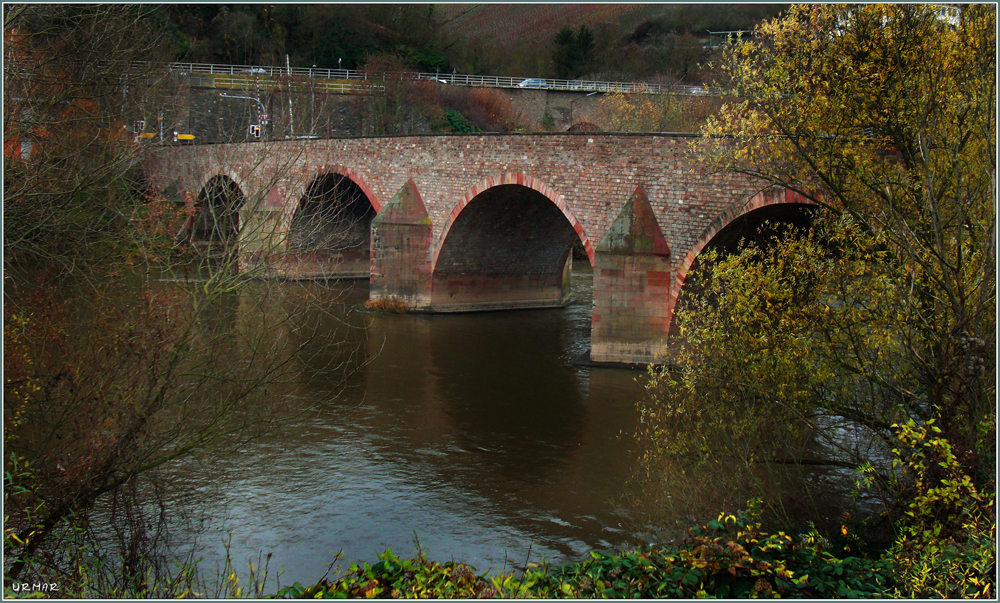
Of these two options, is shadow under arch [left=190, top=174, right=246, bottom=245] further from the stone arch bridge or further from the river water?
the river water

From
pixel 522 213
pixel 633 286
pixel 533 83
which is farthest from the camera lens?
pixel 533 83

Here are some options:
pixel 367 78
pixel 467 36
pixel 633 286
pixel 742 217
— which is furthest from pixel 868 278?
pixel 467 36

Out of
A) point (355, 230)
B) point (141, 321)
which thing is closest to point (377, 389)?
point (141, 321)

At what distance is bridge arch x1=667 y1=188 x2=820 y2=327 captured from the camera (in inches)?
540

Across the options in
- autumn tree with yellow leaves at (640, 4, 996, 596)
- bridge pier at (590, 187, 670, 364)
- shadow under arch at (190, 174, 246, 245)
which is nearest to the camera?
autumn tree with yellow leaves at (640, 4, 996, 596)

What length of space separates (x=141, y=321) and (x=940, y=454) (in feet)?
21.1

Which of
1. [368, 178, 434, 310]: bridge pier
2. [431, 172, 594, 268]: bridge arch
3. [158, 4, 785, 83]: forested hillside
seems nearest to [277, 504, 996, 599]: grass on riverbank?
[431, 172, 594, 268]: bridge arch

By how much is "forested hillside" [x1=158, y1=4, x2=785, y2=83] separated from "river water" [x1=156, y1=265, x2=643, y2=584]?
1279 inches

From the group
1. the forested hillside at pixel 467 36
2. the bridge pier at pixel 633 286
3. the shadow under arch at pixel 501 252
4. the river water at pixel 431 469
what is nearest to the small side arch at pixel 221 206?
the river water at pixel 431 469

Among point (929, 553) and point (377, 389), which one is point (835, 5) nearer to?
point (929, 553)

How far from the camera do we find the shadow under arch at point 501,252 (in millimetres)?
19812

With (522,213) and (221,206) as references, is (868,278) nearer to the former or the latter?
(221,206)

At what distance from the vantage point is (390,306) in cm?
2133

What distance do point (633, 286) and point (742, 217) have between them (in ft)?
7.57
